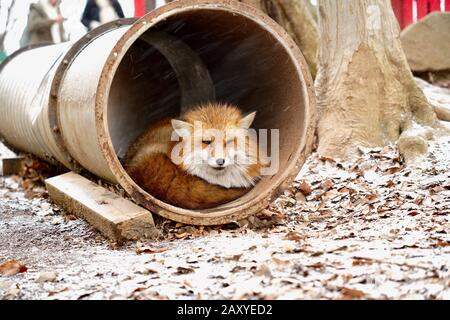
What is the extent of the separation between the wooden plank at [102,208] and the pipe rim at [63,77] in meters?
0.27

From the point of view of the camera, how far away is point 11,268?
4266 mm

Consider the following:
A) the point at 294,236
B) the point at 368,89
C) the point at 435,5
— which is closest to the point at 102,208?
the point at 294,236

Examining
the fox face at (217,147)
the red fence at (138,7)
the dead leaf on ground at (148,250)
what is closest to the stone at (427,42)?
the red fence at (138,7)

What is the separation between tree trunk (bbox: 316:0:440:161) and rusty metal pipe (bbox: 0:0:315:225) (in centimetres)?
107

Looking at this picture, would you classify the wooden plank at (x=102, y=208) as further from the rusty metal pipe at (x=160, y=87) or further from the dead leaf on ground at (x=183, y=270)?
the dead leaf on ground at (x=183, y=270)

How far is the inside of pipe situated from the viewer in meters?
5.48

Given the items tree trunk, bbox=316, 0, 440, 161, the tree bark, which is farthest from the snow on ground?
the tree bark

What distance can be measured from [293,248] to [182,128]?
6.22ft

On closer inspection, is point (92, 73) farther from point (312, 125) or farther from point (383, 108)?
point (383, 108)

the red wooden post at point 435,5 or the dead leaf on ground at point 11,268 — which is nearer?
the dead leaf on ground at point 11,268

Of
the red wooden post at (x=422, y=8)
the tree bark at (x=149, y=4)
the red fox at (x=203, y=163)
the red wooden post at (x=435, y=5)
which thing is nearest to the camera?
the red fox at (x=203, y=163)

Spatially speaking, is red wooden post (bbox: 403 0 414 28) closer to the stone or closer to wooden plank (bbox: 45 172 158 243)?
the stone

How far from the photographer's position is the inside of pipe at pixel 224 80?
18.0 feet
